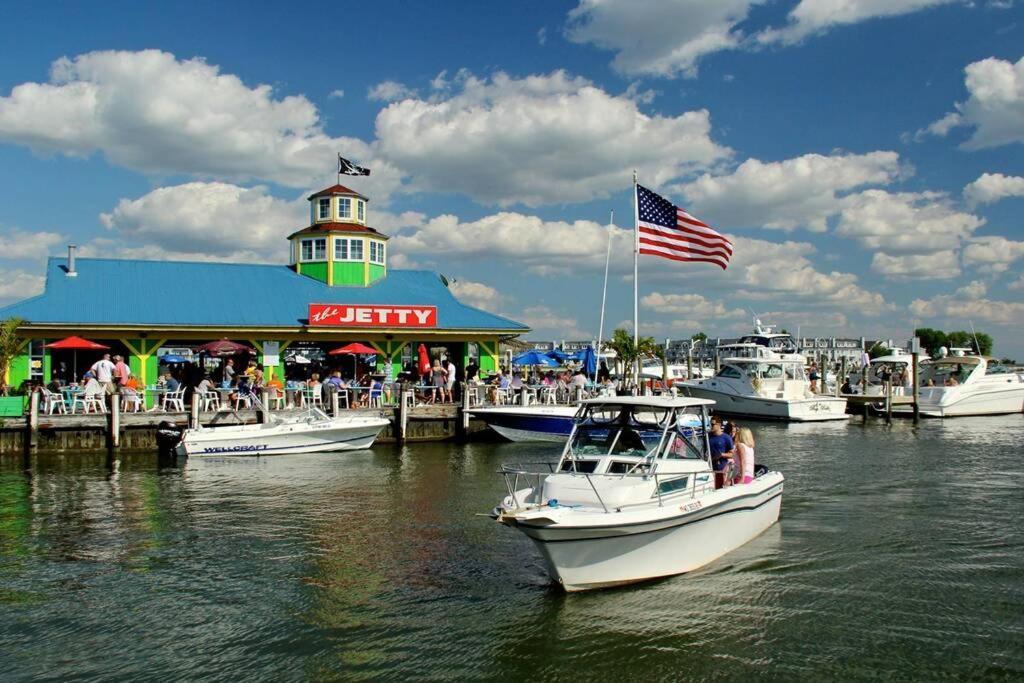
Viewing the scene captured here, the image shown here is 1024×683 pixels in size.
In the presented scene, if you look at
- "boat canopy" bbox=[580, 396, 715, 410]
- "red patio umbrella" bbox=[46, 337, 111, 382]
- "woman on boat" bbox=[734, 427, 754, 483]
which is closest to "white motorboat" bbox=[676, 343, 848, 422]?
"woman on boat" bbox=[734, 427, 754, 483]

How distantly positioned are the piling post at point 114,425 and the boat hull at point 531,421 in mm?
11317

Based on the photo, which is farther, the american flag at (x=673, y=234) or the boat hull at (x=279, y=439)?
the boat hull at (x=279, y=439)

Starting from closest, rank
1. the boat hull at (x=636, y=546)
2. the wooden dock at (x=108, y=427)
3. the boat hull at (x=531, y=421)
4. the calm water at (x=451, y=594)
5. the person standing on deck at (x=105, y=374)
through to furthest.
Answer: the calm water at (x=451, y=594), the boat hull at (x=636, y=546), the wooden dock at (x=108, y=427), the person standing on deck at (x=105, y=374), the boat hull at (x=531, y=421)

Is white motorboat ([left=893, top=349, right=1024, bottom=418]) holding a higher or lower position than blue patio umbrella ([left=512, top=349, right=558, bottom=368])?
lower

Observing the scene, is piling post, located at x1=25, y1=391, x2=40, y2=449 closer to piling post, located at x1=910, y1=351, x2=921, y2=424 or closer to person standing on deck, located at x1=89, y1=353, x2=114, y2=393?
person standing on deck, located at x1=89, y1=353, x2=114, y2=393

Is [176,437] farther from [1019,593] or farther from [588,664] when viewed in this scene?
Result: [1019,593]

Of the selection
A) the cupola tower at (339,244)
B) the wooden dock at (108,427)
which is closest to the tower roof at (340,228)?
the cupola tower at (339,244)

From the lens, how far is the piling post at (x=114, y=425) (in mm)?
25094

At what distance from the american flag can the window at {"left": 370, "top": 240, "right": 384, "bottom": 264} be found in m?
20.1

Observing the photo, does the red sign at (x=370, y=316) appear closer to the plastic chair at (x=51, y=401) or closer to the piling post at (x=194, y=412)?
the piling post at (x=194, y=412)

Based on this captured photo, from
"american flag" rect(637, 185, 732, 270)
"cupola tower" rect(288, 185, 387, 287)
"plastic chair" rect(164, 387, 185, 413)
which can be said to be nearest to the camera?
"american flag" rect(637, 185, 732, 270)

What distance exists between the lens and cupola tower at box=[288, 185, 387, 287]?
119 ft

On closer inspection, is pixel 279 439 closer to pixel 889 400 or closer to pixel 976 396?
pixel 889 400

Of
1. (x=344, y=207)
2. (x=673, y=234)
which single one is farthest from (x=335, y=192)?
(x=673, y=234)
